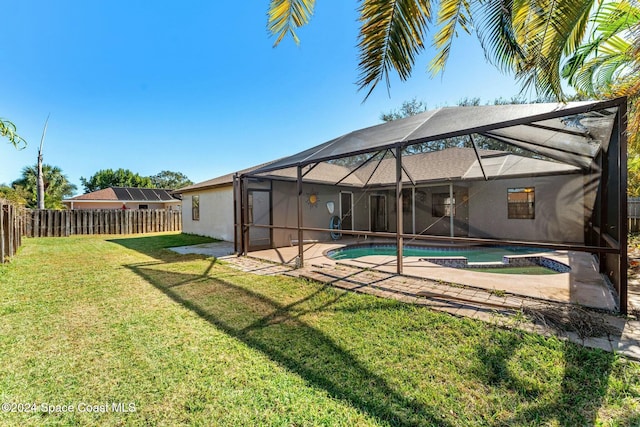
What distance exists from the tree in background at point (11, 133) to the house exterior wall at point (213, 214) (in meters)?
9.20

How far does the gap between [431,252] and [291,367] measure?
31.3 ft

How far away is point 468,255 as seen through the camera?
10.1 metres

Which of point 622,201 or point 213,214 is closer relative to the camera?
point 622,201

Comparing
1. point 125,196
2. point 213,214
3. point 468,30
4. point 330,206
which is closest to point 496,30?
point 468,30

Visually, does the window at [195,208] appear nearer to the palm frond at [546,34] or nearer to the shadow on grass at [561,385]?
the palm frond at [546,34]

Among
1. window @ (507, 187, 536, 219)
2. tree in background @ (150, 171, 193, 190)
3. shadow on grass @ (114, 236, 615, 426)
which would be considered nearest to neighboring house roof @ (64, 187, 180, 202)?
shadow on grass @ (114, 236, 615, 426)

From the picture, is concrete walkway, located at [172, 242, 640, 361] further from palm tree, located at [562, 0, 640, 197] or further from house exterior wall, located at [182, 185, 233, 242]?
house exterior wall, located at [182, 185, 233, 242]

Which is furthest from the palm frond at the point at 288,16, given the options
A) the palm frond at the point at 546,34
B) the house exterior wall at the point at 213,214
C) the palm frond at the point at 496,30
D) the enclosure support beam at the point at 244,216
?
the house exterior wall at the point at 213,214

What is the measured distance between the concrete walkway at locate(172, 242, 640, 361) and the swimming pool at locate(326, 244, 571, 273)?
3.22 meters

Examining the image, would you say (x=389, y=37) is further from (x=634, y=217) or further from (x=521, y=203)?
(x=634, y=217)

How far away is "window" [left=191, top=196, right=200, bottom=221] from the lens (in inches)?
584

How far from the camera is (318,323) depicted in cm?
366

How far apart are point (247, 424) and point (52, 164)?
39983 millimetres

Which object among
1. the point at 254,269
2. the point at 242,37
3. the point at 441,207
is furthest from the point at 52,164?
the point at 441,207
